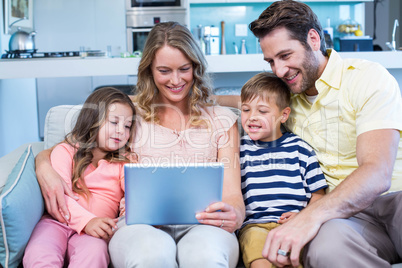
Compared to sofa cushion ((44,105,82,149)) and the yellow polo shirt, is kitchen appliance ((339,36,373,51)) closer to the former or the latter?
the yellow polo shirt

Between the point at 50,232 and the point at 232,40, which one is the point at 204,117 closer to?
the point at 50,232

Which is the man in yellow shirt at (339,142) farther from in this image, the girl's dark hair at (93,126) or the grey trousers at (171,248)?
A: the girl's dark hair at (93,126)

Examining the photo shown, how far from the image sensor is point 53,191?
4.71 feet

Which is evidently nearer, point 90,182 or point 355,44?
point 90,182

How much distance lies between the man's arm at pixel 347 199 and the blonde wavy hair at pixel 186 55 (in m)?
0.61

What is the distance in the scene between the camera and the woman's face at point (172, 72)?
1.62 m

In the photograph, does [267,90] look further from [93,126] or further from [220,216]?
[93,126]

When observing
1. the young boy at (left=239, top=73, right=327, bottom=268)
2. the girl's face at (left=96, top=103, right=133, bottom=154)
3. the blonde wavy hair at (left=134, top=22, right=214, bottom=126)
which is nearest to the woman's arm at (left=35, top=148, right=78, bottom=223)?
the girl's face at (left=96, top=103, right=133, bottom=154)

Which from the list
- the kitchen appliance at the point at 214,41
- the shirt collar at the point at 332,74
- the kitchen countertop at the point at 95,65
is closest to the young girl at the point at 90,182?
the shirt collar at the point at 332,74

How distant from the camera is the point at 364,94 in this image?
4.83 feet

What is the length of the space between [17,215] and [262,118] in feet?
2.97

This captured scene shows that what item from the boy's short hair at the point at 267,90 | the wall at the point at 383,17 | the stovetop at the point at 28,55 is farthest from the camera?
the wall at the point at 383,17

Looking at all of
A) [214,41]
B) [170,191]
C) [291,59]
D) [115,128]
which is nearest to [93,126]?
[115,128]

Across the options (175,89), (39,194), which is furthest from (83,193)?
(175,89)
